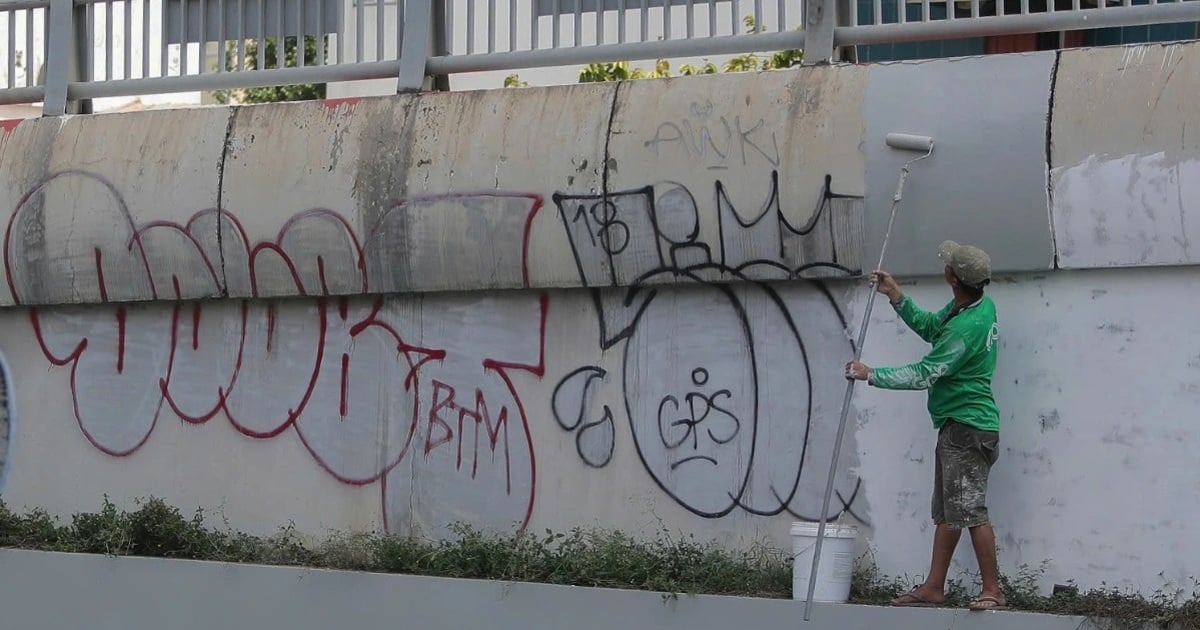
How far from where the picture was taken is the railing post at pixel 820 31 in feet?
25.2

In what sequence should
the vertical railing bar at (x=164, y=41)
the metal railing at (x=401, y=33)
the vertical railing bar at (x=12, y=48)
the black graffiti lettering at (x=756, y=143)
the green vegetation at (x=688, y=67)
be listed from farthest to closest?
the green vegetation at (x=688, y=67) < the vertical railing bar at (x=12, y=48) < the vertical railing bar at (x=164, y=41) < the metal railing at (x=401, y=33) < the black graffiti lettering at (x=756, y=143)

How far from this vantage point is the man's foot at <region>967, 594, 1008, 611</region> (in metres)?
6.57

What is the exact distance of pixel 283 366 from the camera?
8.63 meters

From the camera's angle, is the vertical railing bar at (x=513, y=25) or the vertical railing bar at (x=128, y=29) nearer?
the vertical railing bar at (x=513, y=25)

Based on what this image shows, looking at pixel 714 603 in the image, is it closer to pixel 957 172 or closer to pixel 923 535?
pixel 923 535

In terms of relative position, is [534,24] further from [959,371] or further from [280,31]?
[959,371]

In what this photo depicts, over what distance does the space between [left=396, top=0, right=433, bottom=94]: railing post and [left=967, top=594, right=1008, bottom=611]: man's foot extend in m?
4.03

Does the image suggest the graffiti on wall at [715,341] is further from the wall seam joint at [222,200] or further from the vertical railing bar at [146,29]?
the vertical railing bar at [146,29]

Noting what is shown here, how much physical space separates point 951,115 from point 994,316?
3.27 feet

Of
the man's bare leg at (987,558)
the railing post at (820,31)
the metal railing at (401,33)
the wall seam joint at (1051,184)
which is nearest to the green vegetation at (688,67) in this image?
the metal railing at (401,33)

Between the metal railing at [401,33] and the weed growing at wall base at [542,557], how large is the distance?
8.09ft

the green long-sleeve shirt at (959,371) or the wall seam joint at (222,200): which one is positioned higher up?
the wall seam joint at (222,200)

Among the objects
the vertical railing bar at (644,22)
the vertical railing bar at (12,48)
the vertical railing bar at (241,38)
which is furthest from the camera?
the vertical railing bar at (12,48)

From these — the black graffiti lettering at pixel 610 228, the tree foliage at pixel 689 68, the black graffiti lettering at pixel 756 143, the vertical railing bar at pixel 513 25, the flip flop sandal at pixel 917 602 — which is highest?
the tree foliage at pixel 689 68
